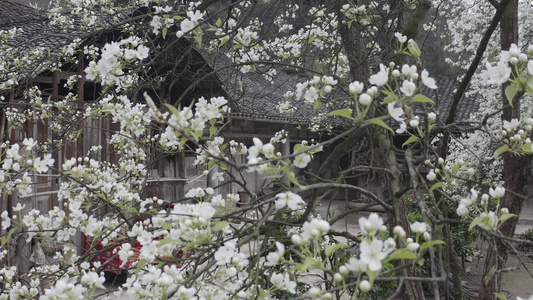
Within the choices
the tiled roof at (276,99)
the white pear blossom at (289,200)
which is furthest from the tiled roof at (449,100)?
the white pear blossom at (289,200)

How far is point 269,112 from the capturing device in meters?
11.4

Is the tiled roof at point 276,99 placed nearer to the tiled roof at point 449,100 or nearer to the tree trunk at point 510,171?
the tiled roof at point 449,100

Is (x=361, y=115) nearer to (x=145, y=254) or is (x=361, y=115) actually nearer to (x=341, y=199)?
(x=145, y=254)

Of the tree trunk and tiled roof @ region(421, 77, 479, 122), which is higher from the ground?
→ tiled roof @ region(421, 77, 479, 122)

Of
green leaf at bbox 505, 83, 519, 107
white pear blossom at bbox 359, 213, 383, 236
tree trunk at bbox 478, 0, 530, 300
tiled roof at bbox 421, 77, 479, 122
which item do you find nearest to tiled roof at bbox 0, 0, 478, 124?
tiled roof at bbox 421, 77, 479, 122

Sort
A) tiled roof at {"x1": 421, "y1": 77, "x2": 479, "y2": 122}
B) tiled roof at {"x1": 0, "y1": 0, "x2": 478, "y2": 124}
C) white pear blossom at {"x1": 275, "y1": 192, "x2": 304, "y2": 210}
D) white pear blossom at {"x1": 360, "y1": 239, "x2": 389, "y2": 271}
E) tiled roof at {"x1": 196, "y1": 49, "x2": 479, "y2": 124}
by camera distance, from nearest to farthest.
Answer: white pear blossom at {"x1": 360, "y1": 239, "x2": 389, "y2": 271} → white pear blossom at {"x1": 275, "y1": 192, "x2": 304, "y2": 210} → tiled roof at {"x1": 0, "y1": 0, "x2": 478, "y2": 124} → tiled roof at {"x1": 196, "y1": 49, "x2": 479, "y2": 124} → tiled roof at {"x1": 421, "y1": 77, "x2": 479, "y2": 122}

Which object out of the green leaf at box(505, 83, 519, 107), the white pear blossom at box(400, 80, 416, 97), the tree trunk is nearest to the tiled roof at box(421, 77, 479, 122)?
the tree trunk

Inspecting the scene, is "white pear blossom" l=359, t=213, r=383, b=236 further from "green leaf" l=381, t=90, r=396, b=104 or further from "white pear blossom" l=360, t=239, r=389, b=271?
"green leaf" l=381, t=90, r=396, b=104

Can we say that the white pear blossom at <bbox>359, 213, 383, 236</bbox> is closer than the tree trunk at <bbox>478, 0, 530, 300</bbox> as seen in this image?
Yes

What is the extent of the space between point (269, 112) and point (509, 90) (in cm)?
1023

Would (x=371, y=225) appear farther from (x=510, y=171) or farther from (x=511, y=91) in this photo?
(x=510, y=171)

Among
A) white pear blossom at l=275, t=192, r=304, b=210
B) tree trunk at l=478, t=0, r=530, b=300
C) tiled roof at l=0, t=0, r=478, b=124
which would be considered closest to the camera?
white pear blossom at l=275, t=192, r=304, b=210

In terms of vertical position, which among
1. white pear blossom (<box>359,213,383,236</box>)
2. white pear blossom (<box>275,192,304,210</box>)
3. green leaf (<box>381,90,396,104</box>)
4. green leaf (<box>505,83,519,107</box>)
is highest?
green leaf (<box>505,83,519,107</box>)

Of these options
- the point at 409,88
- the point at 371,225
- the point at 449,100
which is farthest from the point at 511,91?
the point at 449,100
